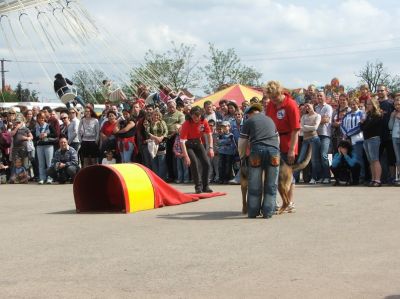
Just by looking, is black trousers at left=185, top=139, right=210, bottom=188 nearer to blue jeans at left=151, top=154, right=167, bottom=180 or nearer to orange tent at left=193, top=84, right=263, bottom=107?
blue jeans at left=151, top=154, right=167, bottom=180

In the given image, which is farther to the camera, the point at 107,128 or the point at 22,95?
the point at 22,95

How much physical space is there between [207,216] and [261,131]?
1.54 meters

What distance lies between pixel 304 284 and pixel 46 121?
1457cm

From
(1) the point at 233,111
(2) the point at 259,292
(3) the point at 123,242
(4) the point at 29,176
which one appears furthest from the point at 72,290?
(4) the point at 29,176

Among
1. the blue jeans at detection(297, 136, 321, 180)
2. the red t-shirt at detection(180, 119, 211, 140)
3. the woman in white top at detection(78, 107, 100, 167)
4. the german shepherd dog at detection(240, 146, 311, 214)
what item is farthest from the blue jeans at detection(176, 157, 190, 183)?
the german shepherd dog at detection(240, 146, 311, 214)

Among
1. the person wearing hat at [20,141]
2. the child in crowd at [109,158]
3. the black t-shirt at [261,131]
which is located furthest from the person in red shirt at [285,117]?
the person wearing hat at [20,141]

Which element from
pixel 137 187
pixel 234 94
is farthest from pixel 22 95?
pixel 137 187

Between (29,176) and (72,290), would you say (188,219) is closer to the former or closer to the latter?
(72,290)

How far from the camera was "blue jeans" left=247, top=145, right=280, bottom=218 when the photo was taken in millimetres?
10383

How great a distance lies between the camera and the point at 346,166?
15258 mm

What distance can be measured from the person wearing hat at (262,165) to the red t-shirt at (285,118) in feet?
1.04

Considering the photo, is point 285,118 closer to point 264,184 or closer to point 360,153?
point 264,184

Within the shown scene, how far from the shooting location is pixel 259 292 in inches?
232

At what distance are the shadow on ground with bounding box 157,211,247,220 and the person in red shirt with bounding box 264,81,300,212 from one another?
2.83 feet
